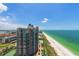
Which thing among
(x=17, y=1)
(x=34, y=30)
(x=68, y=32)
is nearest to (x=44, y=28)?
(x=34, y=30)

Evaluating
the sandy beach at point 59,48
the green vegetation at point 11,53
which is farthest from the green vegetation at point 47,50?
the green vegetation at point 11,53

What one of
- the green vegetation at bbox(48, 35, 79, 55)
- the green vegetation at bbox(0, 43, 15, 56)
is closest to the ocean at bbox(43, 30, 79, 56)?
the green vegetation at bbox(48, 35, 79, 55)

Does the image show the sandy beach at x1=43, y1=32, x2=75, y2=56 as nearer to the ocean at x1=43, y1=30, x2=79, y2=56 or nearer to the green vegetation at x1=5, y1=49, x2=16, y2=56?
the ocean at x1=43, y1=30, x2=79, y2=56

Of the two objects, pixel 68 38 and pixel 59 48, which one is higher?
pixel 68 38

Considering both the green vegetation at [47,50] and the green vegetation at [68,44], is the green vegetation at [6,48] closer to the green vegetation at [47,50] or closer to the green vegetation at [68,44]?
the green vegetation at [47,50]

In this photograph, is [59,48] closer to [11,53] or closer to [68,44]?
[68,44]

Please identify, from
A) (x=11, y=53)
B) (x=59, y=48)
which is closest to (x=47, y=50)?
(x=59, y=48)
